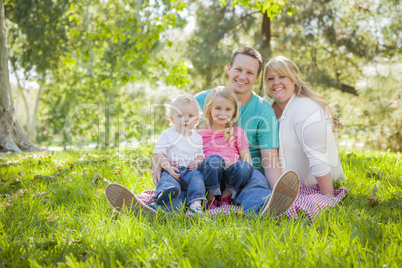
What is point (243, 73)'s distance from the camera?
3225 millimetres

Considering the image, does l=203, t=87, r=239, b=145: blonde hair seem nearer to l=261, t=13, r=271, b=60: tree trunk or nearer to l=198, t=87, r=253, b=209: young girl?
l=198, t=87, r=253, b=209: young girl

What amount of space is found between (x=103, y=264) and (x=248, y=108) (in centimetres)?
218

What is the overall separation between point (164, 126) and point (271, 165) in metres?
13.2

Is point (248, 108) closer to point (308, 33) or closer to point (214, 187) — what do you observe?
point (214, 187)

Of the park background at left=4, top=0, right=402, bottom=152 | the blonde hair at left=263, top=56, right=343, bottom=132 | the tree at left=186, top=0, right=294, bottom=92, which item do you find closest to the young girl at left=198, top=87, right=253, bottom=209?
the blonde hair at left=263, top=56, right=343, bottom=132

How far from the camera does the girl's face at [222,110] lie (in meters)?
2.94

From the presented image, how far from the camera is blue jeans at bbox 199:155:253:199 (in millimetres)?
2588

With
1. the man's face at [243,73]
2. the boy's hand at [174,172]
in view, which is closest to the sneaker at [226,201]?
the boy's hand at [174,172]

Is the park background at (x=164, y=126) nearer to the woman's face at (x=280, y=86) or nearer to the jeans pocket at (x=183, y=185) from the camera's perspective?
the jeans pocket at (x=183, y=185)

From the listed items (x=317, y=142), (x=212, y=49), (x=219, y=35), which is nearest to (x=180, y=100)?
(x=317, y=142)

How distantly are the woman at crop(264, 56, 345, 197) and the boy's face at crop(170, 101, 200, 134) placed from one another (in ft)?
2.86

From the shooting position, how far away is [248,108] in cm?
324

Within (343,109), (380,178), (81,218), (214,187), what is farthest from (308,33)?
(81,218)

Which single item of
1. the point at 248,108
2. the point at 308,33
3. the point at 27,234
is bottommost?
the point at 27,234
